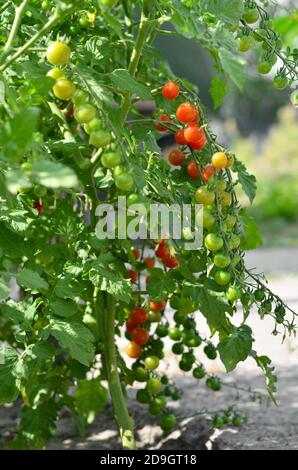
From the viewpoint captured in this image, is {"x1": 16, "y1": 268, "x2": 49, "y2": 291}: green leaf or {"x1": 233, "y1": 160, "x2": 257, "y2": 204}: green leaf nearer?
{"x1": 16, "y1": 268, "x2": 49, "y2": 291}: green leaf

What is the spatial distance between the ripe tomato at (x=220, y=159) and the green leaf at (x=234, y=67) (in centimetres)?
29

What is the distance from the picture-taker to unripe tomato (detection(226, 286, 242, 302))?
51.5 inches

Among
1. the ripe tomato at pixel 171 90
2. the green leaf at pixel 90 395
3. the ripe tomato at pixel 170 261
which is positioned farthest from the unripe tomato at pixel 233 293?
the green leaf at pixel 90 395

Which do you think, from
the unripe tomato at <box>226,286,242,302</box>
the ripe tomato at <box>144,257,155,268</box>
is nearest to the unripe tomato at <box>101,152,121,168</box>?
the unripe tomato at <box>226,286,242,302</box>

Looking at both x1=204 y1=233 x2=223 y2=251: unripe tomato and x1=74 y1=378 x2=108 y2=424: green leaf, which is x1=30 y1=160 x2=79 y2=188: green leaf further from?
x1=74 y1=378 x2=108 y2=424: green leaf

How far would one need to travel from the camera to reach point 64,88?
1.17 meters

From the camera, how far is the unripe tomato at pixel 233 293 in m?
1.31

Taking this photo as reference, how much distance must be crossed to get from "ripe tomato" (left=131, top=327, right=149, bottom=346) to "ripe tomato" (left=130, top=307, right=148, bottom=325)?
0.02m

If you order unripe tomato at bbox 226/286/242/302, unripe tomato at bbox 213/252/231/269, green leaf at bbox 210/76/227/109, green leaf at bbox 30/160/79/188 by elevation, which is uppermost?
green leaf at bbox 210/76/227/109

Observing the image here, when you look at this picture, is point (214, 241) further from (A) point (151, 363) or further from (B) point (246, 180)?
(A) point (151, 363)

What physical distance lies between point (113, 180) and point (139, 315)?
385 millimetres

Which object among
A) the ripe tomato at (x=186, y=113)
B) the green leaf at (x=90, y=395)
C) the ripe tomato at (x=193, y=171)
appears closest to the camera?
the ripe tomato at (x=186, y=113)

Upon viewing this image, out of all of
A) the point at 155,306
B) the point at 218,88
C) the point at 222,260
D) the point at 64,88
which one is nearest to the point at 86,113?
the point at 64,88

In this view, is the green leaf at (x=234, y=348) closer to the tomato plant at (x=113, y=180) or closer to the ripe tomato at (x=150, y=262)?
the tomato plant at (x=113, y=180)
